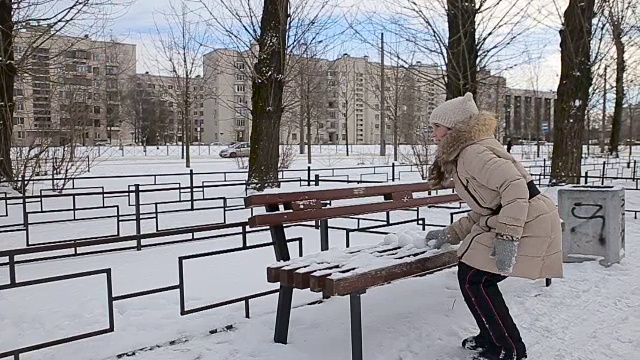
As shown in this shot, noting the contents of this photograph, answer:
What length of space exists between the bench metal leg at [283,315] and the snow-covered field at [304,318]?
0.08m

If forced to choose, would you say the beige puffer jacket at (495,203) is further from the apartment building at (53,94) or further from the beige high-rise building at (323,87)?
the beige high-rise building at (323,87)

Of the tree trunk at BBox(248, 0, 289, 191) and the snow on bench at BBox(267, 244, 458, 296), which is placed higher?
the tree trunk at BBox(248, 0, 289, 191)

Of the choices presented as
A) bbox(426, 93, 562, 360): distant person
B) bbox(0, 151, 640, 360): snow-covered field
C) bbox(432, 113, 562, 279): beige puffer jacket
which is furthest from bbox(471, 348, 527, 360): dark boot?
bbox(432, 113, 562, 279): beige puffer jacket

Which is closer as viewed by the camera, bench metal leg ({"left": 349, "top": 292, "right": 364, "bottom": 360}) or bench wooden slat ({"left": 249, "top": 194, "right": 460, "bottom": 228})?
bench metal leg ({"left": 349, "top": 292, "right": 364, "bottom": 360})

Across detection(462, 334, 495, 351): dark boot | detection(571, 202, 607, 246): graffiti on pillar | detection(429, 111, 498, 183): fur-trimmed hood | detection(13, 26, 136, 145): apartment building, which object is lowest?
detection(462, 334, 495, 351): dark boot

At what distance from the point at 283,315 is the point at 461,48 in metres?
9.71

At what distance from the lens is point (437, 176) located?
3.72 metres

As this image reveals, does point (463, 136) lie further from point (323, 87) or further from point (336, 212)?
point (323, 87)

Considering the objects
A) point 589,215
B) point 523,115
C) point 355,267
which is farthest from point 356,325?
point 523,115

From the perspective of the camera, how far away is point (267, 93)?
501 inches

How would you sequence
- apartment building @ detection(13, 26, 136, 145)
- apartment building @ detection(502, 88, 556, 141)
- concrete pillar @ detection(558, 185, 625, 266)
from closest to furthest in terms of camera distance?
concrete pillar @ detection(558, 185, 625, 266), apartment building @ detection(13, 26, 136, 145), apartment building @ detection(502, 88, 556, 141)

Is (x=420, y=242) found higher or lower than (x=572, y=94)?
lower

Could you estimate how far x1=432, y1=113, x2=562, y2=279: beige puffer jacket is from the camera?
3168 millimetres

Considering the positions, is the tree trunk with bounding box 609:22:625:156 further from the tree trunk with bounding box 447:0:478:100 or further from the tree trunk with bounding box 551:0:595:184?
the tree trunk with bounding box 447:0:478:100
